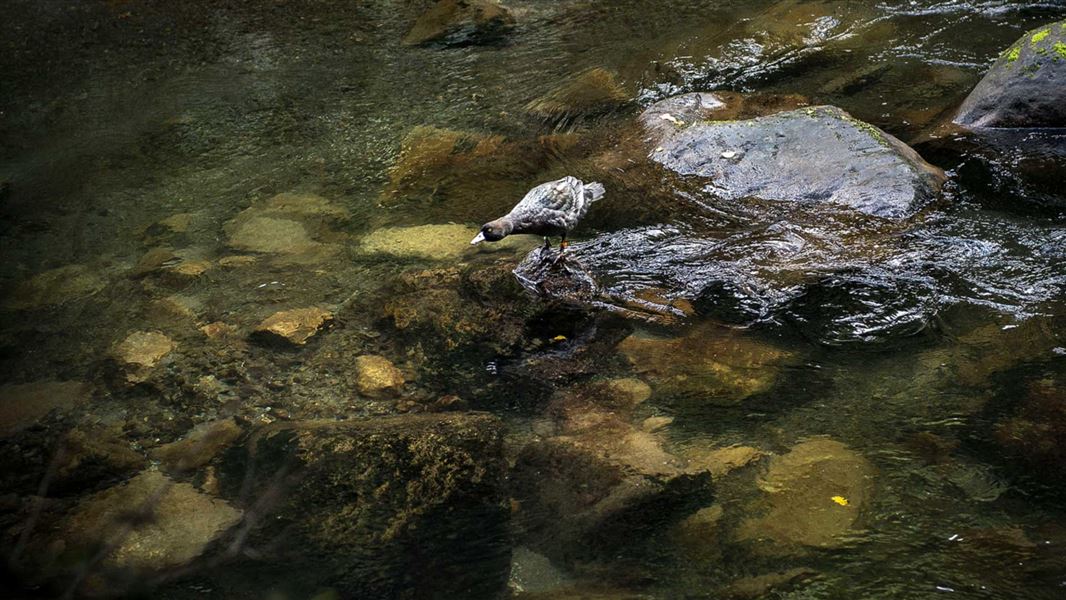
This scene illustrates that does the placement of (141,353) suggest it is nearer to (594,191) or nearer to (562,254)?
(562,254)

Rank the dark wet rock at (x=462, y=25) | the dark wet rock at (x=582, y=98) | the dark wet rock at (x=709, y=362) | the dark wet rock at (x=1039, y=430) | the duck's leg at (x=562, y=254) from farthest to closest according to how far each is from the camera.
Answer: the dark wet rock at (x=462, y=25), the dark wet rock at (x=582, y=98), the duck's leg at (x=562, y=254), the dark wet rock at (x=709, y=362), the dark wet rock at (x=1039, y=430)

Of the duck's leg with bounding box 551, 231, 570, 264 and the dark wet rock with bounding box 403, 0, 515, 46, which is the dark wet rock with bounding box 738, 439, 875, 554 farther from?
the dark wet rock with bounding box 403, 0, 515, 46

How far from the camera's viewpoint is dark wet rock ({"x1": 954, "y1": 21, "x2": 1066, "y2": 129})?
5.63 meters

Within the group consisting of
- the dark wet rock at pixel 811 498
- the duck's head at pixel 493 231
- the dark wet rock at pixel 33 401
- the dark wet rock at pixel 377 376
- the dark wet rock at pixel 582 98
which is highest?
the duck's head at pixel 493 231

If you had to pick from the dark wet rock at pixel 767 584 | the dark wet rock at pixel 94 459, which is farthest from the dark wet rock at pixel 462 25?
the dark wet rock at pixel 767 584

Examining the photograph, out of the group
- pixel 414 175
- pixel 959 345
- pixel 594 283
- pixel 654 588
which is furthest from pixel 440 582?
pixel 414 175

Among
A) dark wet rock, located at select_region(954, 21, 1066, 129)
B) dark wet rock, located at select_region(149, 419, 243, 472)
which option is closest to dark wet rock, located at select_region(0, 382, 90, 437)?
dark wet rock, located at select_region(149, 419, 243, 472)

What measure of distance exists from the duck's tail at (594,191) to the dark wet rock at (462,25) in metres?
3.35

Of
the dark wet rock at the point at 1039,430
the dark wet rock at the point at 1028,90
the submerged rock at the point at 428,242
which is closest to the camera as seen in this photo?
the dark wet rock at the point at 1039,430

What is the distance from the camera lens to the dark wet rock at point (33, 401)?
3873 millimetres

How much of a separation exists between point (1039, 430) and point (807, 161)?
2.26m

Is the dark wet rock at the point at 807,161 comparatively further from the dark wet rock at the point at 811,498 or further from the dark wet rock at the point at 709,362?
the dark wet rock at the point at 811,498

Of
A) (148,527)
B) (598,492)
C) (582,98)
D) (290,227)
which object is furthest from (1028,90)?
(148,527)

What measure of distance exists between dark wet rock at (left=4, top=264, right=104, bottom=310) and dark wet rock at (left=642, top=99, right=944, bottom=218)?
328 centimetres
